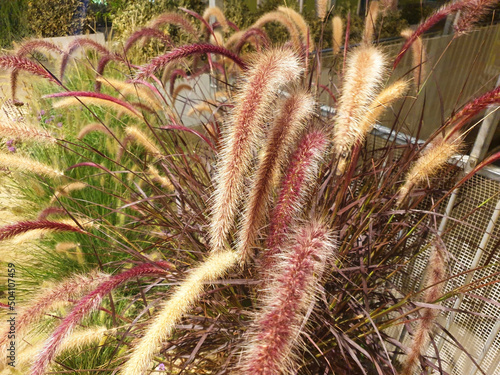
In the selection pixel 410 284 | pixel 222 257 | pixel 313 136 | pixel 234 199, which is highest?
pixel 313 136

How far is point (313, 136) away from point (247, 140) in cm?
18

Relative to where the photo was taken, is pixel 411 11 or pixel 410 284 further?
pixel 411 11

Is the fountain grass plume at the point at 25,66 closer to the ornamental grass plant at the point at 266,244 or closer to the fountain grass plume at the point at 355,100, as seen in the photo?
the ornamental grass plant at the point at 266,244

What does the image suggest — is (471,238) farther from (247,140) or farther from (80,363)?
(80,363)

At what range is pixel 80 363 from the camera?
4.52 feet

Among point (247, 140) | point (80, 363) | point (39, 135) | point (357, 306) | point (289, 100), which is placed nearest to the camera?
point (247, 140)

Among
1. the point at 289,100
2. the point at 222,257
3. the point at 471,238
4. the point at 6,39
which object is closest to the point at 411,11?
the point at 471,238

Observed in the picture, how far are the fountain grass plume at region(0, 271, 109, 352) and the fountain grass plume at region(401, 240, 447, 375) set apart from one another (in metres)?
0.85

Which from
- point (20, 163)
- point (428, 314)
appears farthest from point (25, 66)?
point (428, 314)

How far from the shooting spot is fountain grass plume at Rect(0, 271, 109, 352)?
87 cm

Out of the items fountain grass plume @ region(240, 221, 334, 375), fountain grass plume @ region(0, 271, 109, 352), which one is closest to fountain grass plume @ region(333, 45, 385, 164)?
fountain grass plume @ region(240, 221, 334, 375)

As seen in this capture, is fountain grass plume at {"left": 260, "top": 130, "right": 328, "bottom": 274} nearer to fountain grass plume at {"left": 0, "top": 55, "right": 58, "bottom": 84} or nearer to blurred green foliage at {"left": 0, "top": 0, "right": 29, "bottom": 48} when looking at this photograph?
fountain grass plume at {"left": 0, "top": 55, "right": 58, "bottom": 84}

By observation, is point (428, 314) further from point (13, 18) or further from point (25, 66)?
point (13, 18)

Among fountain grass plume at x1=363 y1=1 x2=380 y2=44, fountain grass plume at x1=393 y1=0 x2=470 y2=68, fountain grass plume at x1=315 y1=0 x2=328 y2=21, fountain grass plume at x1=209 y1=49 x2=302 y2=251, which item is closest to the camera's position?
fountain grass plume at x1=209 y1=49 x2=302 y2=251
